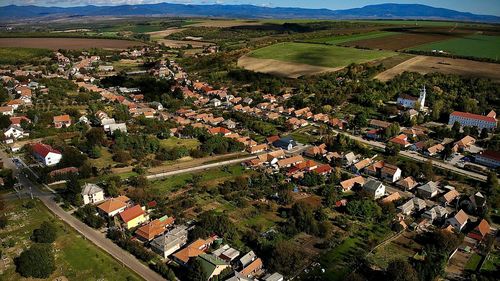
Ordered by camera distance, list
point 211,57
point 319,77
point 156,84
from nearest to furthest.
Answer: point 156,84, point 319,77, point 211,57

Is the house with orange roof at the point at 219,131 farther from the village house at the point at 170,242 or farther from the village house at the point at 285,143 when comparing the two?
the village house at the point at 170,242

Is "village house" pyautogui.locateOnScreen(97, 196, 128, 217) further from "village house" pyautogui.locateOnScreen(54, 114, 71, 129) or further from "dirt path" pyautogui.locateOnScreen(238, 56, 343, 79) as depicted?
"dirt path" pyautogui.locateOnScreen(238, 56, 343, 79)

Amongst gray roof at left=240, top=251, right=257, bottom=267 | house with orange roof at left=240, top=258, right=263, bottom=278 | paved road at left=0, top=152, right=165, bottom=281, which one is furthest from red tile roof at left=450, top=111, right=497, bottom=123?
paved road at left=0, top=152, right=165, bottom=281

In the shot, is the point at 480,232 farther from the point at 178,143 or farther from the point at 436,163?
the point at 178,143

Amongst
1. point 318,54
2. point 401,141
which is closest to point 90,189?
point 401,141

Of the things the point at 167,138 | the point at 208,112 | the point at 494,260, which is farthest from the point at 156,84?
the point at 494,260

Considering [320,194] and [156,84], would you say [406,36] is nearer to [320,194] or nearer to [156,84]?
[156,84]

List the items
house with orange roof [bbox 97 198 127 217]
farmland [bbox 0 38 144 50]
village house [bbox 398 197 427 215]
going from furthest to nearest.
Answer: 1. farmland [bbox 0 38 144 50]
2. village house [bbox 398 197 427 215]
3. house with orange roof [bbox 97 198 127 217]
